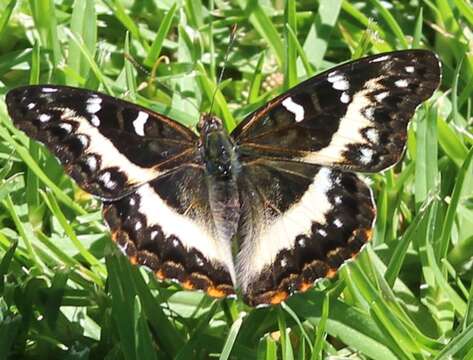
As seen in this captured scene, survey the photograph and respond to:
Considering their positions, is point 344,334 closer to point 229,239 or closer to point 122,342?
point 229,239

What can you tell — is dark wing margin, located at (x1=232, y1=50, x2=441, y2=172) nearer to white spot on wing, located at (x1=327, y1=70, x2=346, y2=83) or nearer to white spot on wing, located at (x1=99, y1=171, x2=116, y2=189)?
white spot on wing, located at (x1=327, y1=70, x2=346, y2=83)

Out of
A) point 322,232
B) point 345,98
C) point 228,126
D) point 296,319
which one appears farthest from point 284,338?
point 228,126

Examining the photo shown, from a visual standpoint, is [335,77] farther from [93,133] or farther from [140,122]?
[93,133]

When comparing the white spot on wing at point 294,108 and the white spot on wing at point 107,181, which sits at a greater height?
the white spot on wing at point 294,108

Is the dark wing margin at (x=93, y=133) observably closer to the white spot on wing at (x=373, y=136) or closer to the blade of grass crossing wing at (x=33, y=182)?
the blade of grass crossing wing at (x=33, y=182)

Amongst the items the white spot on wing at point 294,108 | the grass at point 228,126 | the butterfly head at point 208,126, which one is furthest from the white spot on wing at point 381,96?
the butterfly head at point 208,126

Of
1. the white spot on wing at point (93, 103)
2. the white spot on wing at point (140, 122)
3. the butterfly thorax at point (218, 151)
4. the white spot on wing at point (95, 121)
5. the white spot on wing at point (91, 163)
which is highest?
the white spot on wing at point (93, 103)
